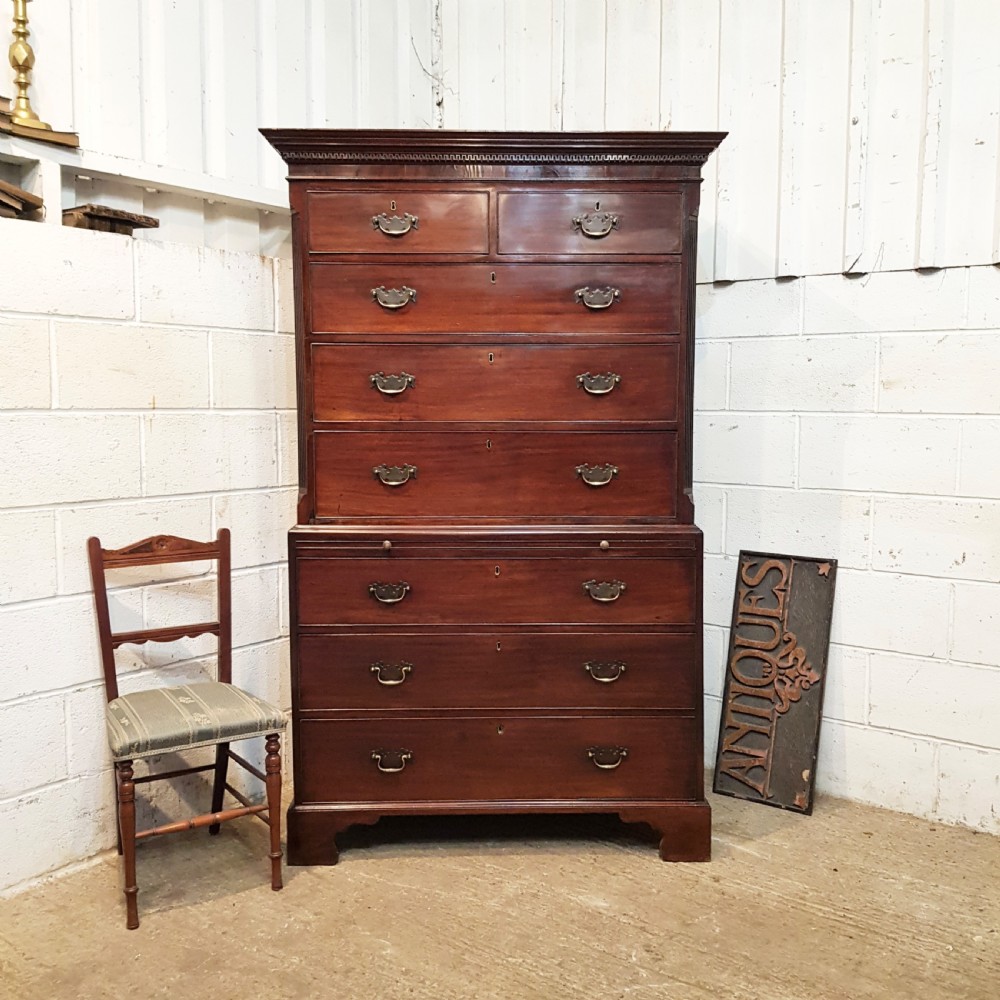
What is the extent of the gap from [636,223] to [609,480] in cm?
65

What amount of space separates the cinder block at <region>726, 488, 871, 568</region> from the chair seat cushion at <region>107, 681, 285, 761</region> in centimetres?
157

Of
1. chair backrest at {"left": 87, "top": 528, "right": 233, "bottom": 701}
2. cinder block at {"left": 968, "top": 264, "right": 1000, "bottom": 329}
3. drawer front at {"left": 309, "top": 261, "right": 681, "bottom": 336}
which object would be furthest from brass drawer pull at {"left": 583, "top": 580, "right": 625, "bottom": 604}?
cinder block at {"left": 968, "top": 264, "right": 1000, "bottom": 329}

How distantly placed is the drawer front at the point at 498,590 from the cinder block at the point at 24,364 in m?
0.76

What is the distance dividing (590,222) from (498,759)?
1.40 meters

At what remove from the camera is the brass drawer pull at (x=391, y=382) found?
8.00 ft

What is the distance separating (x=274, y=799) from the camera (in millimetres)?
2373

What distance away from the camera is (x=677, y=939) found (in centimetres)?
217

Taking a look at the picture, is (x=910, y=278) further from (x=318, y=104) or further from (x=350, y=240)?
(x=318, y=104)

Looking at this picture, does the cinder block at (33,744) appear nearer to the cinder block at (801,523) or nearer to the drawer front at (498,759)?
the drawer front at (498,759)

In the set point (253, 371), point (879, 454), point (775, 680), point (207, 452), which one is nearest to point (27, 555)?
point (207, 452)

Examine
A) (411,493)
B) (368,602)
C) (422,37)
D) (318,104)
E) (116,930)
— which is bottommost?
(116,930)

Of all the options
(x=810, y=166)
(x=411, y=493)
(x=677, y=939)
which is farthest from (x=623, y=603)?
(x=810, y=166)

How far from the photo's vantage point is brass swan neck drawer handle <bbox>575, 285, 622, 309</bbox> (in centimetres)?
244

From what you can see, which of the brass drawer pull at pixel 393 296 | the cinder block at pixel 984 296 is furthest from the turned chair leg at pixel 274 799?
the cinder block at pixel 984 296
